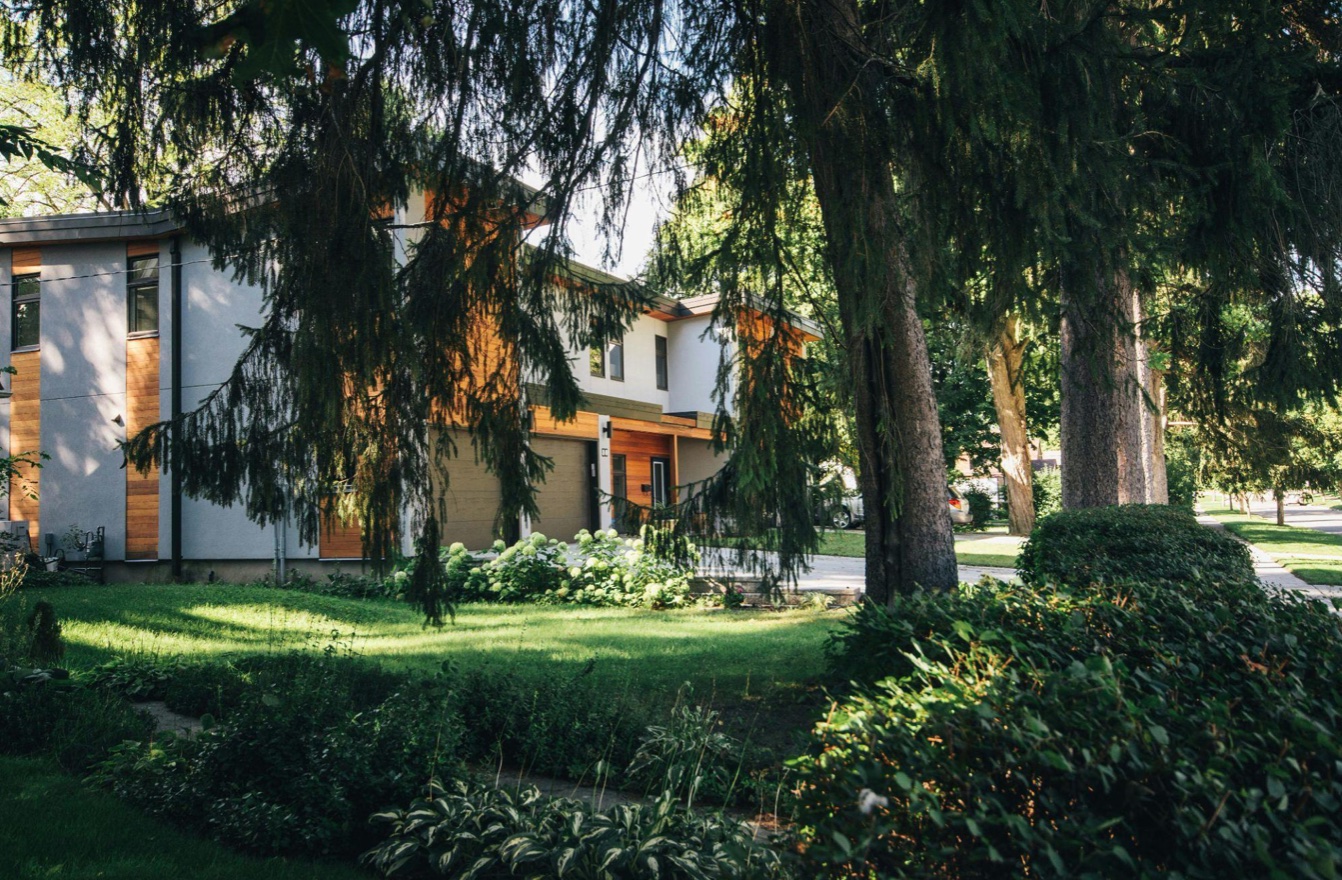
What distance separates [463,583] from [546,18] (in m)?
9.27

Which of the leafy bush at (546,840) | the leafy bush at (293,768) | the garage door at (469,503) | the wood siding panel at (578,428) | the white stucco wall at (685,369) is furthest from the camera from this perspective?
the white stucco wall at (685,369)

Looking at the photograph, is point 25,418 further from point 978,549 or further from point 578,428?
point 978,549

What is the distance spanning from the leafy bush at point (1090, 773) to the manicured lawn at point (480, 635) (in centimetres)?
421

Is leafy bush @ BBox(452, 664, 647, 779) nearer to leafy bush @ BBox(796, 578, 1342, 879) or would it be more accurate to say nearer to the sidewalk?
leafy bush @ BBox(796, 578, 1342, 879)

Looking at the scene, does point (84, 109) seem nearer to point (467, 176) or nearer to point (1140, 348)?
point (467, 176)

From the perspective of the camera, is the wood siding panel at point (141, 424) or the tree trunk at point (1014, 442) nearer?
the wood siding panel at point (141, 424)

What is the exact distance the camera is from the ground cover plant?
74.9 inches

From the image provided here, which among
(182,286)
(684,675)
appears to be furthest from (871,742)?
(182,286)

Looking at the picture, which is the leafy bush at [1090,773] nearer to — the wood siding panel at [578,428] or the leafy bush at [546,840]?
the leafy bush at [546,840]

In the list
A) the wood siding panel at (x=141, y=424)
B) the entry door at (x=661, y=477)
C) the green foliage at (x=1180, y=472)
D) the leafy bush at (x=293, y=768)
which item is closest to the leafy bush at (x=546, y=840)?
the leafy bush at (x=293, y=768)

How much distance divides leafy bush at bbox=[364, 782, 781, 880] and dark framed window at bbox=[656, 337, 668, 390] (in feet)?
67.0

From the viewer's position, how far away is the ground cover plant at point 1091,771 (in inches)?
74.9

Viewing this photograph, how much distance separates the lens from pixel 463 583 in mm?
13547

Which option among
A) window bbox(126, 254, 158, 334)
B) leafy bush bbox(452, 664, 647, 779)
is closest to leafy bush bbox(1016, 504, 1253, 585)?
leafy bush bbox(452, 664, 647, 779)
